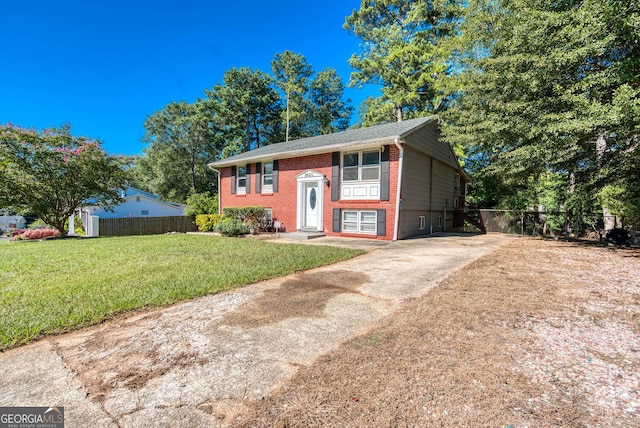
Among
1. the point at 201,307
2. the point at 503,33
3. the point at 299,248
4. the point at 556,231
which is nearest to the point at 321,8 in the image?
the point at 503,33

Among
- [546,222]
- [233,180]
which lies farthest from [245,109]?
[546,222]

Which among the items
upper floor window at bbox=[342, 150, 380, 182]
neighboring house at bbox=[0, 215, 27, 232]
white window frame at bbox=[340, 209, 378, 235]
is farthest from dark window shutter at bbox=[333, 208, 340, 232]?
neighboring house at bbox=[0, 215, 27, 232]

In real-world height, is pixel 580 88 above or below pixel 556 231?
above

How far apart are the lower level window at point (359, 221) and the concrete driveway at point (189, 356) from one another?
24.1ft

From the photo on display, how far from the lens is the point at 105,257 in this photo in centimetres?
698

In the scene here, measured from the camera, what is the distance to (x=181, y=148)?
29094 millimetres

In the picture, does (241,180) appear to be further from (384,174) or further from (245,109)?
(245,109)

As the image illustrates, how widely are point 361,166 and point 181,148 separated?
23.9 m

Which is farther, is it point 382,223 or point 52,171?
point 52,171

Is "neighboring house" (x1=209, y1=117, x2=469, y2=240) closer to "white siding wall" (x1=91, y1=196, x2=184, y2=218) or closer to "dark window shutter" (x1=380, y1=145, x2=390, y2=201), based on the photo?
"dark window shutter" (x1=380, y1=145, x2=390, y2=201)

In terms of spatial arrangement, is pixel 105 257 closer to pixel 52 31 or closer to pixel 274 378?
pixel 274 378

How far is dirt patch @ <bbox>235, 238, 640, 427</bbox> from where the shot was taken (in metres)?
1.68

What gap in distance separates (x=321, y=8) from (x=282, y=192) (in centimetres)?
1402

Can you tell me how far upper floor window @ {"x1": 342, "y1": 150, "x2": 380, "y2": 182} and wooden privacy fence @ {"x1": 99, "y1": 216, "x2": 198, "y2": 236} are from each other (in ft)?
39.4
